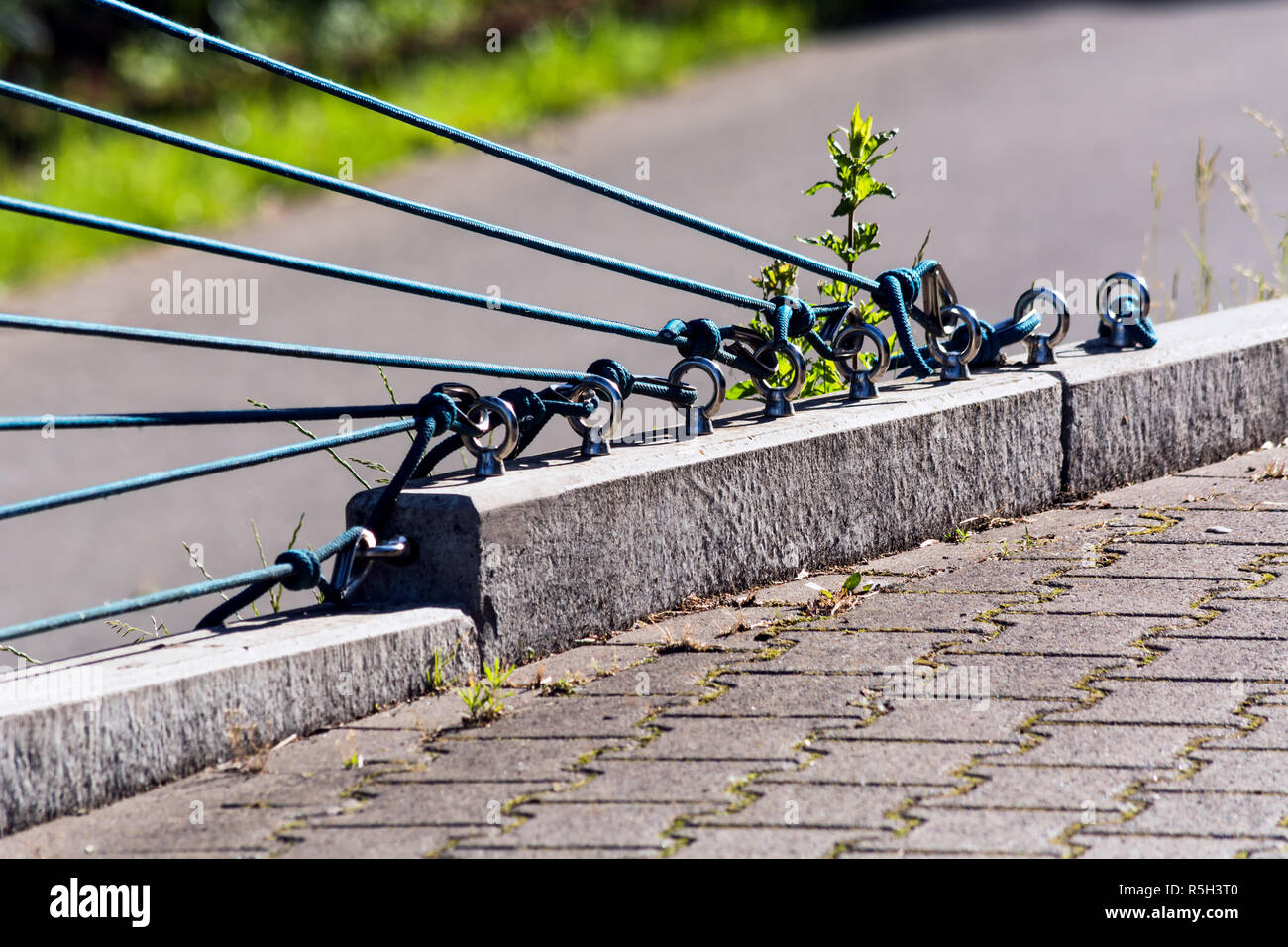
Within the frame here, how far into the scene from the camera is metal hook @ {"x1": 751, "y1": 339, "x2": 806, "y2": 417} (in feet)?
12.6

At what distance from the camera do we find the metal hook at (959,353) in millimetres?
4152

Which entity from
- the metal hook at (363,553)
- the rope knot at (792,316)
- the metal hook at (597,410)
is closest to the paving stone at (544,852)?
the metal hook at (363,553)

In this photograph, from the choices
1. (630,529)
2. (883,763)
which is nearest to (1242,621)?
(883,763)

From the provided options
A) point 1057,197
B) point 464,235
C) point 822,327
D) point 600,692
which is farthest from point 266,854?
point 1057,197

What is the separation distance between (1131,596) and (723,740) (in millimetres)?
1127

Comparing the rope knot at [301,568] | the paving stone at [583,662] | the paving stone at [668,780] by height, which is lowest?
the paving stone at [668,780]

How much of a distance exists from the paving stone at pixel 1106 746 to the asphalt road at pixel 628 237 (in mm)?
3762

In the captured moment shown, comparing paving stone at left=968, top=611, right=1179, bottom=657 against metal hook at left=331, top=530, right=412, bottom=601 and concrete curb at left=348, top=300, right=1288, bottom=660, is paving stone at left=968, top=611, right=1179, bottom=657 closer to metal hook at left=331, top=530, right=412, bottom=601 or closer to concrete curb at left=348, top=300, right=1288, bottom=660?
concrete curb at left=348, top=300, right=1288, bottom=660

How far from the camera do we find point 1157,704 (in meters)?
2.95

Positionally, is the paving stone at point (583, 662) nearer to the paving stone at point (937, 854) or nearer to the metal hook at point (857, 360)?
the paving stone at point (937, 854)

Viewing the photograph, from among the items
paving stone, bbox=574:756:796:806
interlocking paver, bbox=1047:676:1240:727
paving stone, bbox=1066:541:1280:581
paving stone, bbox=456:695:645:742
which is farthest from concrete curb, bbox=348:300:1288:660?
interlocking paver, bbox=1047:676:1240:727

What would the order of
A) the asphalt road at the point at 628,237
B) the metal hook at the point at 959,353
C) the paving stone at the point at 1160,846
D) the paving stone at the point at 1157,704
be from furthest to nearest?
the asphalt road at the point at 628,237 → the metal hook at the point at 959,353 → the paving stone at the point at 1157,704 → the paving stone at the point at 1160,846

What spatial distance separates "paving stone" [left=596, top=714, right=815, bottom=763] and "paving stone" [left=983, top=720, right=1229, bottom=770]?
340 mm

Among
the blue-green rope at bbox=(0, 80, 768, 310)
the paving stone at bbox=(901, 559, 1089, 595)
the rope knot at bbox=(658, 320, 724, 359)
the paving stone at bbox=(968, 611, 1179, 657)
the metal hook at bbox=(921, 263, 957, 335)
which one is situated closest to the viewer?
the blue-green rope at bbox=(0, 80, 768, 310)
